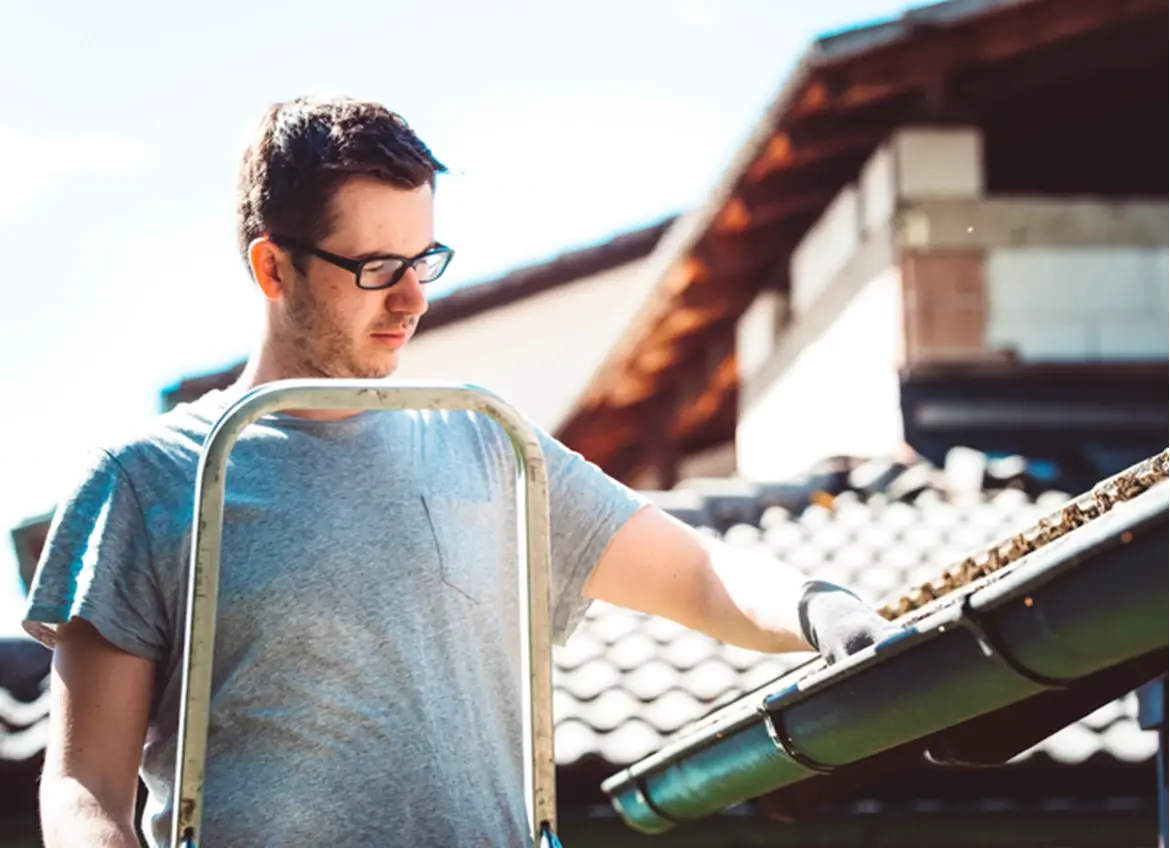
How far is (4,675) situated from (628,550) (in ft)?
16.7

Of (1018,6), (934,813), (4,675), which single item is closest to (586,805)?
(934,813)

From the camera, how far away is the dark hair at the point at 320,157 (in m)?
2.22

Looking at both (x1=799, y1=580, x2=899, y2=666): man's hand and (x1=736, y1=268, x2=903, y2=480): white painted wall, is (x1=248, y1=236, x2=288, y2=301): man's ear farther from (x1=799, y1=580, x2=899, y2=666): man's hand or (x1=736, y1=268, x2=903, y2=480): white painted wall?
(x1=736, y1=268, x2=903, y2=480): white painted wall

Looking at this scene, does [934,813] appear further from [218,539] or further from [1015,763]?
[218,539]

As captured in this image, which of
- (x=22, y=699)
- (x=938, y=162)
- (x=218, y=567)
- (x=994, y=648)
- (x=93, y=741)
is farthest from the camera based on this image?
(x=938, y=162)

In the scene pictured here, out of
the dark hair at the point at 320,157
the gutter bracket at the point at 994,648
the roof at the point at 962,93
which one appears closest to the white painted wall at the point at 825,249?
the roof at the point at 962,93

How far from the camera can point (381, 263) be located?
7.29 feet

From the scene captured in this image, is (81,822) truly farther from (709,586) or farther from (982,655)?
(982,655)

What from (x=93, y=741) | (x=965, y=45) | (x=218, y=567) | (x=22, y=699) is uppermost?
(x=965, y=45)

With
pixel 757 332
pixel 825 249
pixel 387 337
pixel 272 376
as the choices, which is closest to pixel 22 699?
pixel 272 376

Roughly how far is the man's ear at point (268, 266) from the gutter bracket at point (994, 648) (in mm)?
1017

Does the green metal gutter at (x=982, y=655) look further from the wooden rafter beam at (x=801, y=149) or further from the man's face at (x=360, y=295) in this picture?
the wooden rafter beam at (x=801, y=149)

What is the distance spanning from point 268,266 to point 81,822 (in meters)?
0.76

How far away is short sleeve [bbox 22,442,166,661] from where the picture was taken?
2.04 meters
